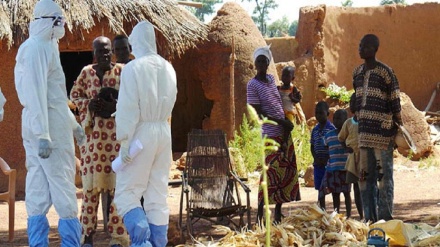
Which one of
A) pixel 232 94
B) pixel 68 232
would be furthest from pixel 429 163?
pixel 68 232

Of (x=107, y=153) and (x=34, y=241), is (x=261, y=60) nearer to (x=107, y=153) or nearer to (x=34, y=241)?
(x=107, y=153)

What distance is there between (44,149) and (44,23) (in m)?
1.01

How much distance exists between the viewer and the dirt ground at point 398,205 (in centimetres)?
775

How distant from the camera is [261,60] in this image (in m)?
7.68

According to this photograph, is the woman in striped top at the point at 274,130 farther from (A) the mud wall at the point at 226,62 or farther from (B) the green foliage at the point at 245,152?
(A) the mud wall at the point at 226,62

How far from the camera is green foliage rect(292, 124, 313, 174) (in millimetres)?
13168

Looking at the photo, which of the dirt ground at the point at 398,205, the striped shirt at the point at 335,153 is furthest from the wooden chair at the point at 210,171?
the striped shirt at the point at 335,153

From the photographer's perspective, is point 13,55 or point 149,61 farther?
point 13,55

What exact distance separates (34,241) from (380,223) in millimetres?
2725

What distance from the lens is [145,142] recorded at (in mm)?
5855

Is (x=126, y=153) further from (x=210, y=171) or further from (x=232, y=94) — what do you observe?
(x=232, y=94)

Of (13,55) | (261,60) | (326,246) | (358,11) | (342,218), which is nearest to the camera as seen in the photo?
(326,246)

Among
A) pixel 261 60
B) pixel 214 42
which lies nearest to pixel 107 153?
pixel 261 60

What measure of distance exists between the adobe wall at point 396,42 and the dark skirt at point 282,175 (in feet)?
33.8
